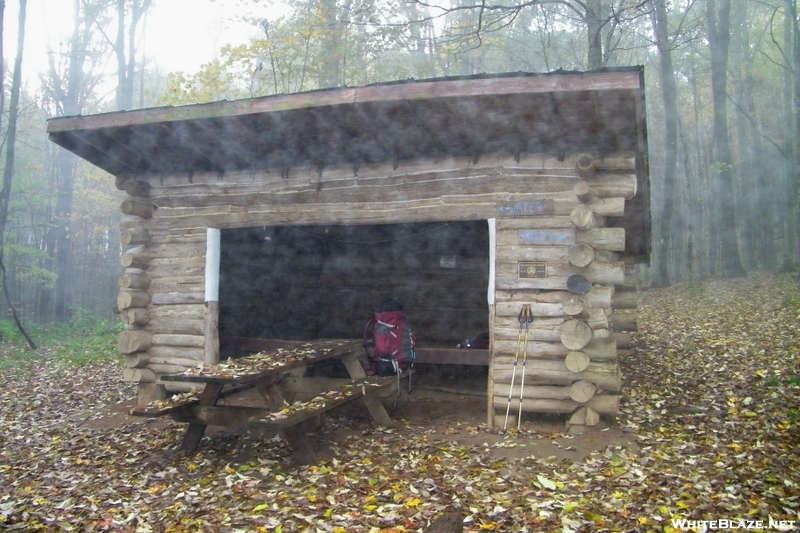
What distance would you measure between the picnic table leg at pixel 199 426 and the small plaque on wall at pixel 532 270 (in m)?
3.74

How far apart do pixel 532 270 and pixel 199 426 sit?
4.27 metres

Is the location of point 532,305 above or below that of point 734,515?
above

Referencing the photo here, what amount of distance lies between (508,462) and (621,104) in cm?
387

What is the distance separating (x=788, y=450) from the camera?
19.1 ft

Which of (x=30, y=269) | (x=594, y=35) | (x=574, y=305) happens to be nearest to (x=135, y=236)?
(x=574, y=305)

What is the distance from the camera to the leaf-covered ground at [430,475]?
4.98 metres

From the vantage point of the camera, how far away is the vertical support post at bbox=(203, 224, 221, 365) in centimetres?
916

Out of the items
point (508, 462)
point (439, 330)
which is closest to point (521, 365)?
point (508, 462)

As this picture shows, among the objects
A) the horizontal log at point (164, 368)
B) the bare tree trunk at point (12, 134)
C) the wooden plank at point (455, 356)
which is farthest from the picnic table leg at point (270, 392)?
the bare tree trunk at point (12, 134)

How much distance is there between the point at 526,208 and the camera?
752 centimetres

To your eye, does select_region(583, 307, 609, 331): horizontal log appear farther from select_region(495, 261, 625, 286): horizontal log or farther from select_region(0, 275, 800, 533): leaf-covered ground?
select_region(0, 275, 800, 533): leaf-covered ground

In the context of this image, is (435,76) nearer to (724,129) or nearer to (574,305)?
(724,129)

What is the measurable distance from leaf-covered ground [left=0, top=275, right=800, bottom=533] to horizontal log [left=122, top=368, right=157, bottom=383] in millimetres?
946

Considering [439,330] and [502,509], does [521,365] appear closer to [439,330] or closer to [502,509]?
[502,509]
